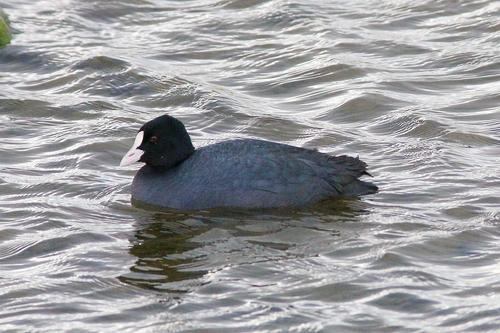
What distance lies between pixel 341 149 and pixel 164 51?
A: 3.40 metres

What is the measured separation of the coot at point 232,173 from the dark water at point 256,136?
127 millimetres

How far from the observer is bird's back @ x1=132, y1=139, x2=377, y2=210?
9.65 m

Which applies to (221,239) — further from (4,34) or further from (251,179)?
(4,34)

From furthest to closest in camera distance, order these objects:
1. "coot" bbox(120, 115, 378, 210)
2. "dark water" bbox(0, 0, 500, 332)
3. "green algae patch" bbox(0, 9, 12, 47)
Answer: "green algae patch" bbox(0, 9, 12, 47) < "coot" bbox(120, 115, 378, 210) < "dark water" bbox(0, 0, 500, 332)

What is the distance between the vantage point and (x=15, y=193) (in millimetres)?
10039

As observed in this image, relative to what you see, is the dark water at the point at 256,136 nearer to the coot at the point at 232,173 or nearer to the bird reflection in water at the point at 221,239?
the bird reflection in water at the point at 221,239

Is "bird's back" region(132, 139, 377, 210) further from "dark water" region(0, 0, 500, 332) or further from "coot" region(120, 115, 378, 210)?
"dark water" region(0, 0, 500, 332)

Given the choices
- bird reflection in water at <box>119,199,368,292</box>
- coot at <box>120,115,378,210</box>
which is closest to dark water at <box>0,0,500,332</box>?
bird reflection in water at <box>119,199,368,292</box>

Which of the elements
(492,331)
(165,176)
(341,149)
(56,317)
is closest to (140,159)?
(165,176)

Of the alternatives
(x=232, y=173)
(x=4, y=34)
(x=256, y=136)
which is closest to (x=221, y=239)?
(x=232, y=173)

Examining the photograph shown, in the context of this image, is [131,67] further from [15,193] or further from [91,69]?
[15,193]

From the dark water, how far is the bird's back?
118 millimetres

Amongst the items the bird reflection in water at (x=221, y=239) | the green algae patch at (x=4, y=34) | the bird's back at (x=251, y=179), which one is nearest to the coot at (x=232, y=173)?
the bird's back at (x=251, y=179)

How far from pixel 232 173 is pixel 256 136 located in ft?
5.82
